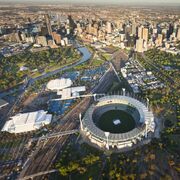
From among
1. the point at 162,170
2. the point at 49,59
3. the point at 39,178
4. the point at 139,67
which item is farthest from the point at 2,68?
the point at 162,170

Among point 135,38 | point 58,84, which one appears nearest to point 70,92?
point 58,84

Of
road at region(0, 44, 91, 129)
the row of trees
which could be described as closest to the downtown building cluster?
road at region(0, 44, 91, 129)

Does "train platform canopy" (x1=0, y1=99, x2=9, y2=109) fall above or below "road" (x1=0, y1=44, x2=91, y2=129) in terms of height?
above

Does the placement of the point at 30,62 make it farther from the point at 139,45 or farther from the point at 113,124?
the point at 113,124

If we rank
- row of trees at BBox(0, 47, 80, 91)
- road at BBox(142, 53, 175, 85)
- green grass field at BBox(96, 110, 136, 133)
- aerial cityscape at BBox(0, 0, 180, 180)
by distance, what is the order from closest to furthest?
aerial cityscape at BBox(0, 0, 180, 180)
green grass field at BBox(96, 110, 136, 133)
road at BBox(142, 53, 175, 85)
row of trees at BBox(0, 47, 80, 91)

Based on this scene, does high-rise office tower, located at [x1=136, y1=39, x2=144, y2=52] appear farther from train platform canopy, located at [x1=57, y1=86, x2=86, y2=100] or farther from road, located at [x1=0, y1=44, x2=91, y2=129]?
train platform canopy, located at [x1=57, y1=86, x2=86, y2=100]
